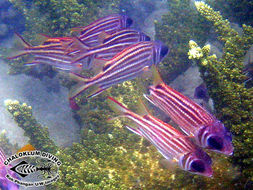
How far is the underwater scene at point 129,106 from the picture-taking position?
2.73m

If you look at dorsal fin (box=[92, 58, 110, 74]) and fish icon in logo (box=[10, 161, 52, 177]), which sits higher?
dorsal fin (box=[92, 58, 110, 74])

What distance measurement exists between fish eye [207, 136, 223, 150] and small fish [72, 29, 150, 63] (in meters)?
2.70

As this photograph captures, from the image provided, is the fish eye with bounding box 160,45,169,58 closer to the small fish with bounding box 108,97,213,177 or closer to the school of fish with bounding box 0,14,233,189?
the school of fish with bounding box 0,14,233,189

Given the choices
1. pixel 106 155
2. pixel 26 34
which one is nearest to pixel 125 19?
pixel 106 155

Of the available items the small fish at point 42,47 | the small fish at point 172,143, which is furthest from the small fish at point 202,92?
the small fish at point 42,47

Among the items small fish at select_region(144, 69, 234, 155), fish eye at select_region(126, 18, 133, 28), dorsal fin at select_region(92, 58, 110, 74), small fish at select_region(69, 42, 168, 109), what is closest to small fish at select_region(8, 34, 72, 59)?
dorsal fin at select_region(92, 58, 110, 74)

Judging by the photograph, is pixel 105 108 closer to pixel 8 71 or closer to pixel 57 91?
pixel 57 91

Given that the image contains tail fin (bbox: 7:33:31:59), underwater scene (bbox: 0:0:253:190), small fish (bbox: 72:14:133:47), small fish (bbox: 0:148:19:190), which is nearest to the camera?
underwater scene (bbox: 0:0:253:190)

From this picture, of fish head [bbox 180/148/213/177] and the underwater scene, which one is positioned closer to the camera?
fish head [bbox 180/148/213/177]

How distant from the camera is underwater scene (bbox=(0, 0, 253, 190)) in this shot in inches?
107

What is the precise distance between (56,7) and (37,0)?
634mm

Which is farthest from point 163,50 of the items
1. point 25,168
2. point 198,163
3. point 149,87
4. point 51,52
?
point 25,168

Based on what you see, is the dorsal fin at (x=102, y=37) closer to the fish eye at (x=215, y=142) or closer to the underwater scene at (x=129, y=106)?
the underwater scene at (x=129, y=106)

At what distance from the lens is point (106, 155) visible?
4.07 meters
